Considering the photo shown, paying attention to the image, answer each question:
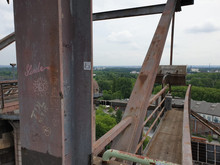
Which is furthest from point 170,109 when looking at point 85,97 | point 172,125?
point 85,97

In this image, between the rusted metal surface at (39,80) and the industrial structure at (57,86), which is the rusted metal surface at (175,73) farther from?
the rusted metal surface at (39,80)

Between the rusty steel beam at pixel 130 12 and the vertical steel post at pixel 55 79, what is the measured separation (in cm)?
365

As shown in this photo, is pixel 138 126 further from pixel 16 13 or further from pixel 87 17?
pixel 16 13

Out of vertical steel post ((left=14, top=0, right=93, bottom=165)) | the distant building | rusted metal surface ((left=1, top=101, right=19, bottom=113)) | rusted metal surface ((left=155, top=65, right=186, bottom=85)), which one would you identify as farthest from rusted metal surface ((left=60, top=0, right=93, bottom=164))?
the distant building

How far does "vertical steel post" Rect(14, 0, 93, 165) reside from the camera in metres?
1.03

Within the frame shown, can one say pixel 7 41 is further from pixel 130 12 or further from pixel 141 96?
pixel 141 96

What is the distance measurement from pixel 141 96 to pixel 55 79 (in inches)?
45.5

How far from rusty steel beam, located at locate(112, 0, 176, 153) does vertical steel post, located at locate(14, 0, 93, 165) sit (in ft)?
1.89

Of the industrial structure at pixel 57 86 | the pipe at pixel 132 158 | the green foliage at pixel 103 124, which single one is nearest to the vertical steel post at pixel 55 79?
the industrial structure at pixel 57 86

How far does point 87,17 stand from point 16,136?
7432 mm

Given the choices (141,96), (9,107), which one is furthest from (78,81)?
(9,107)

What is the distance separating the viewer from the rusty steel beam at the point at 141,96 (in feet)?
5.51

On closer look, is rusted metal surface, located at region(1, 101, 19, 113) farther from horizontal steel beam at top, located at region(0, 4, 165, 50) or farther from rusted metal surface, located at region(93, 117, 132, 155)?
rusted metal surface, located at region(93, 117, 132, 155)

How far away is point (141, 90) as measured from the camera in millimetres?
1941
